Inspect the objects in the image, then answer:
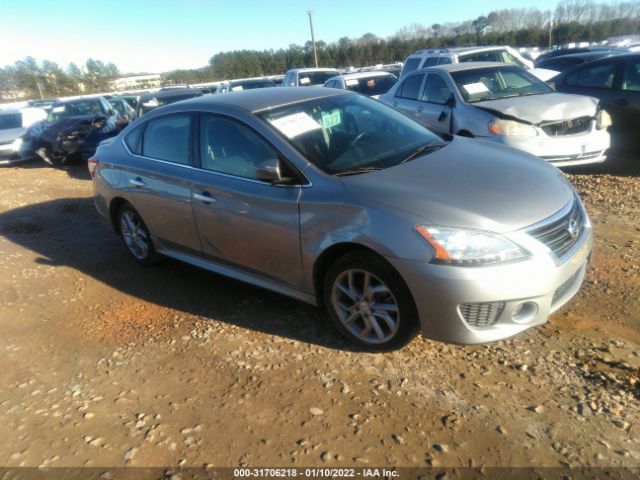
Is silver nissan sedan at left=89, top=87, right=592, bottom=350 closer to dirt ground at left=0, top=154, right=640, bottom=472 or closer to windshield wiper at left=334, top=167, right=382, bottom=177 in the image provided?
windshield wiper at left=334, top=167, right=382, bottom=177

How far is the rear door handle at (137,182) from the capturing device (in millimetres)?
4424

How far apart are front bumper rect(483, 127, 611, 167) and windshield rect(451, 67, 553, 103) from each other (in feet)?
3.49

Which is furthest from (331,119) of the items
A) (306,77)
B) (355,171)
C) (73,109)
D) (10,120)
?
(10,120)

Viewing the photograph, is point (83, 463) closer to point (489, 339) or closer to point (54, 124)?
point (489, 339)

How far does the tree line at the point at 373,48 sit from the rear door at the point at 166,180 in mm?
47782

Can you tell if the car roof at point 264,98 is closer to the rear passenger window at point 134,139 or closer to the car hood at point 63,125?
the rear passenger window at point 134,139

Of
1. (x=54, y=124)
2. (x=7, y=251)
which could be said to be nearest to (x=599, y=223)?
(x=7, y=251)

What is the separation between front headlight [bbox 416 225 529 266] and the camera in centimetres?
262

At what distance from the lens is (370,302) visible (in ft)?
9.92

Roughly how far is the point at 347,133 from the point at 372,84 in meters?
9.10

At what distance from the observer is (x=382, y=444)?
2.44 meters

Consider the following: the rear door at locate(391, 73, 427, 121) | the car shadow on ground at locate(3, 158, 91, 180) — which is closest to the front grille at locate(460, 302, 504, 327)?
the rear door at locate(391, 73, 427, 121)

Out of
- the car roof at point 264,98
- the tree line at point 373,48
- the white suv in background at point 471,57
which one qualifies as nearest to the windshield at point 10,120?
the white suv in background at point 471,57

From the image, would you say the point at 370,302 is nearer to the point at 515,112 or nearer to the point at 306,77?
the point at 515,112
